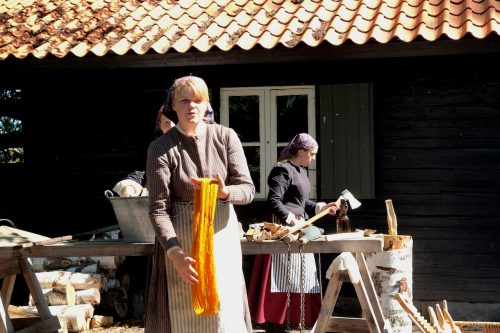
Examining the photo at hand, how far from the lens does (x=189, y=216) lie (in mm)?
3490

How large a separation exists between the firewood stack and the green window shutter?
223 centimetres

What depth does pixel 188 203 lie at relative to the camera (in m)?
3.48

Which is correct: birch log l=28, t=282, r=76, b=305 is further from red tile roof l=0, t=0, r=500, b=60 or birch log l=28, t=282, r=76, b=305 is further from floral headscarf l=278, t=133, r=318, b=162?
floral headscarf l=278, t=133, r=318, b=162

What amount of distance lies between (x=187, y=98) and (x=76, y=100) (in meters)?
4.52

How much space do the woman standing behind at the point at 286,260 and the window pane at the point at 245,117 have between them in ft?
5.62

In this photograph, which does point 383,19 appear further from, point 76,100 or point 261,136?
point 76,100

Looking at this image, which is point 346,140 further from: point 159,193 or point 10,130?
point 10,130

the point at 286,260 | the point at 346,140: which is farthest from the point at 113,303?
the point at 346,140

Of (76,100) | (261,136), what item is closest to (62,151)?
(76,100)

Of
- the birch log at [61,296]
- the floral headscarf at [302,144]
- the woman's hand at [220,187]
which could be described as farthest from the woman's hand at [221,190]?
the birch log at [61,296]

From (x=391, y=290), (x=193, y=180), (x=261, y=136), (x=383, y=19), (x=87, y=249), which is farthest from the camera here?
(x=261, y=136)

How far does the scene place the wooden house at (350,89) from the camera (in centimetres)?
643

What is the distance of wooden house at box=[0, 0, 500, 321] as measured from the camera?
253 inches

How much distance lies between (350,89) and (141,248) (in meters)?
3.35
